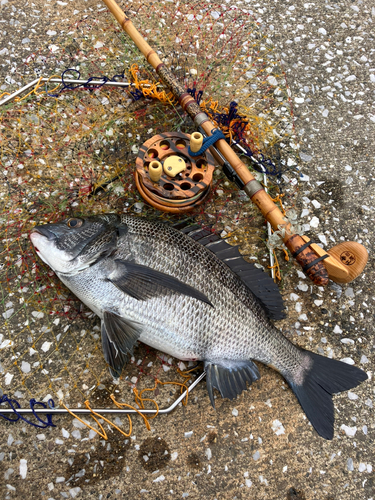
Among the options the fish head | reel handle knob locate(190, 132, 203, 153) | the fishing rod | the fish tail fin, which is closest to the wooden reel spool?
the fishing rod

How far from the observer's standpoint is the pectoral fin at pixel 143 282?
2207 millimetres

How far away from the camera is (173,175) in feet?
8.75

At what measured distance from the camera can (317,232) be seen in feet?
10.3

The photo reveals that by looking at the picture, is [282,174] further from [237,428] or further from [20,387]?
[20,387]

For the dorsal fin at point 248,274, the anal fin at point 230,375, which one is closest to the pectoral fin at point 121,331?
the anal fin at point 230,375

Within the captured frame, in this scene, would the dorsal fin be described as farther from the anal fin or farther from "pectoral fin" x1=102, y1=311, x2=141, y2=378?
Answer: "pectoral fin" x1=102, y1=311, x2=141, y2=378

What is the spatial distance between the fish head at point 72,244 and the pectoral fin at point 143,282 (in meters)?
0.16

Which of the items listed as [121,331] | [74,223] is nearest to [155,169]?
[74,223]

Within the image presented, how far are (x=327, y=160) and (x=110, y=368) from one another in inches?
105

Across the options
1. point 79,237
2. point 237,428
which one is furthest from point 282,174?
point 237,428

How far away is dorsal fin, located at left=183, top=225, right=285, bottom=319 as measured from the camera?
252cm

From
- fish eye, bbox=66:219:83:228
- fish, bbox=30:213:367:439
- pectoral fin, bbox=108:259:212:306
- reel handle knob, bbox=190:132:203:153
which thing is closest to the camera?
pectoral fin, bbox=108:259:212:306

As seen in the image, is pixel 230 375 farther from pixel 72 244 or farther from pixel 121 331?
pixel 72 244

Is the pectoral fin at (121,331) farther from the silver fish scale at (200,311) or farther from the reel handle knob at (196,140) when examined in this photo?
the reel handle knob at (196,140)
